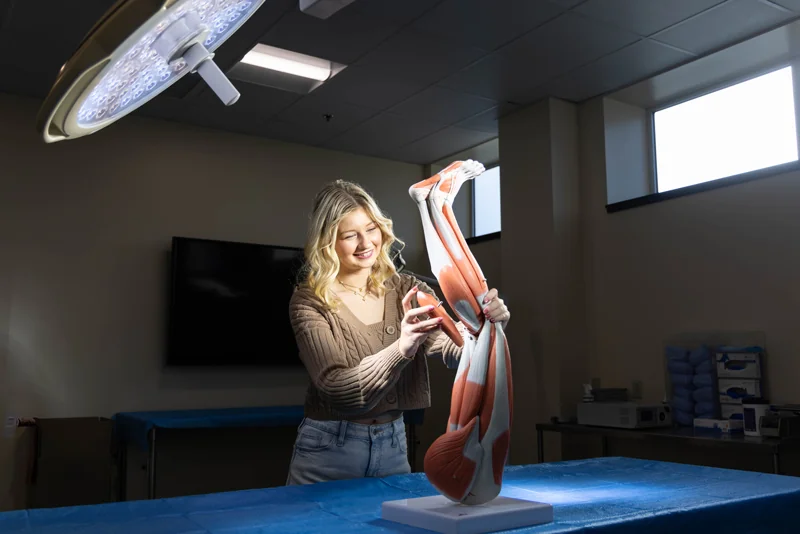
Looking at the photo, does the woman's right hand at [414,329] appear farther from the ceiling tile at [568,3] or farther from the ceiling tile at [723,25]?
the ceiling tile at [723,25]

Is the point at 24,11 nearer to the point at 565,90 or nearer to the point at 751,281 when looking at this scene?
the point at 565,90

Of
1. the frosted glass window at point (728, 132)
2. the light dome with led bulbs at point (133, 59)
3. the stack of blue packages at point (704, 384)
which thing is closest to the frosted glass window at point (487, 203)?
the frosted glass window at point (728, 132)

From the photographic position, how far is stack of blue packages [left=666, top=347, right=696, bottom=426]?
3721mm

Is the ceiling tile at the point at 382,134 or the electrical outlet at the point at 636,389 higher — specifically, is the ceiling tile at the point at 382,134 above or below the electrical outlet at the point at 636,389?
above

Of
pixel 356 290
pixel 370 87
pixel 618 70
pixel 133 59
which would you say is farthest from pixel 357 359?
pixel 618 70

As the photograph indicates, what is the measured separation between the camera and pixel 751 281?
3576mm

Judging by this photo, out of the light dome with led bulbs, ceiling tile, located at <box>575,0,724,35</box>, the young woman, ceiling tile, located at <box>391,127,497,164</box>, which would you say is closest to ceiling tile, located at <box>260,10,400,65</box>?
ceiling tile, located at <box>575,0,724,35</box>

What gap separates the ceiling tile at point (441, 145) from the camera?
16.9 feet

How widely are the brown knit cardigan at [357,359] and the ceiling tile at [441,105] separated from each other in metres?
2.83

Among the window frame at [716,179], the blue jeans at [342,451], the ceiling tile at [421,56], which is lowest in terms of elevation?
the blue jeans at [342,451]

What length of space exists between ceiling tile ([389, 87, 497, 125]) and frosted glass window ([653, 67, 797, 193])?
3.93 feet

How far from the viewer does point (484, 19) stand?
3395 mm

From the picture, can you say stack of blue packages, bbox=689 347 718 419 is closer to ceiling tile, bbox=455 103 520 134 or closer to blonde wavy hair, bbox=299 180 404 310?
ceiling tile, bbox=455 103 520 134

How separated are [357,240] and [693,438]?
236 centimetres
